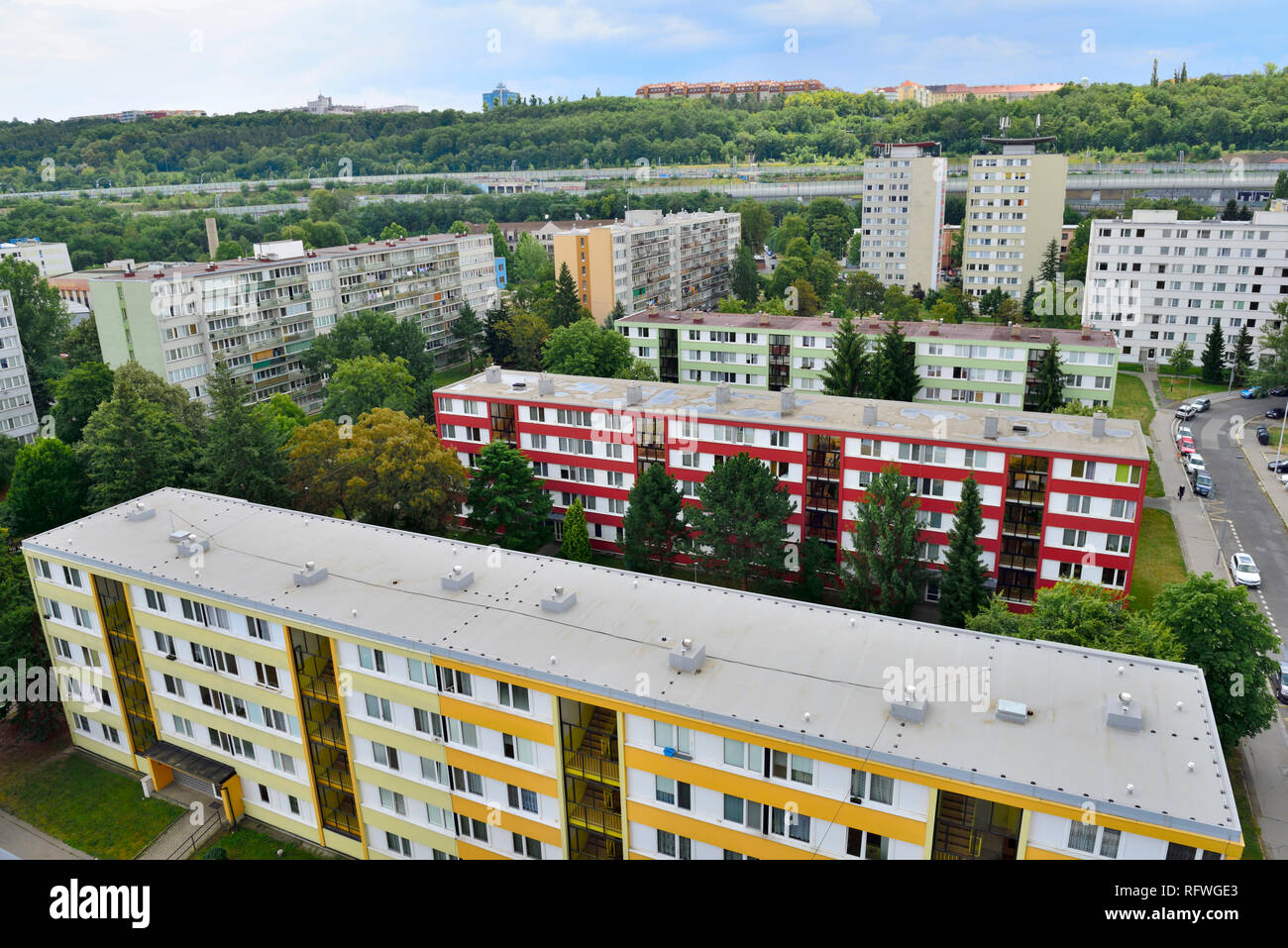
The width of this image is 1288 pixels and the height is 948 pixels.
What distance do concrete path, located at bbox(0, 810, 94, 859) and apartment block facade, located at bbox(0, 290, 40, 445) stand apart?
46.9 m

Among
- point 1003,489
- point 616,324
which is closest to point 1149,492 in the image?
point 1003,489

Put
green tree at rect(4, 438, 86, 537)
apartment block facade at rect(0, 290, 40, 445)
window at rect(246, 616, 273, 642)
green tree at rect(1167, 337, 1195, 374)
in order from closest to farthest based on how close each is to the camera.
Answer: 1. window at rect(246, 616, 273, 642)
2. green tree at rect(4, 438, 86, 537)
3. apartment block facade at rect(0, 290, 40, 445)
4. green tree at rect(1167, 337, 1195, 374)

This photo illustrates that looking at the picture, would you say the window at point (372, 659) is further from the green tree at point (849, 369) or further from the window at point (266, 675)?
the green tree at point (849, 369)

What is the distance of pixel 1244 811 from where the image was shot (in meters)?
28.6

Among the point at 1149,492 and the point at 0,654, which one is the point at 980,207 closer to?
the point at 1149,492

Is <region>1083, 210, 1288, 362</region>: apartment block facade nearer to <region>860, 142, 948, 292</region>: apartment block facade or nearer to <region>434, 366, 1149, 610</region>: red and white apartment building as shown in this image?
<region>860, 142, 948, 292</region>: apartment block facade

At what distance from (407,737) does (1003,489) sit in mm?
27950

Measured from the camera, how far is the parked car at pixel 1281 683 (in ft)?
112

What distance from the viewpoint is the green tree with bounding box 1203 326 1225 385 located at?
259ft

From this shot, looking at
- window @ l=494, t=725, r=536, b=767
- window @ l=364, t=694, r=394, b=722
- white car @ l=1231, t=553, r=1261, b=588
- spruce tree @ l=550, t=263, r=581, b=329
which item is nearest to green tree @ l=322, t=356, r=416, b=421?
spruce tree @ l=550, t=263, r=581, b=329

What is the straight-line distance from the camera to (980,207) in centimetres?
10281

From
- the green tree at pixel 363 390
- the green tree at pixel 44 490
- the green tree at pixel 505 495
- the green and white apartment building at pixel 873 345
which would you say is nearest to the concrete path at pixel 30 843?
the green tree at pixel 505 495

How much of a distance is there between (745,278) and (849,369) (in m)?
43.5

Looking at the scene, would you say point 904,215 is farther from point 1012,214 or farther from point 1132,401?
point 1132,401
